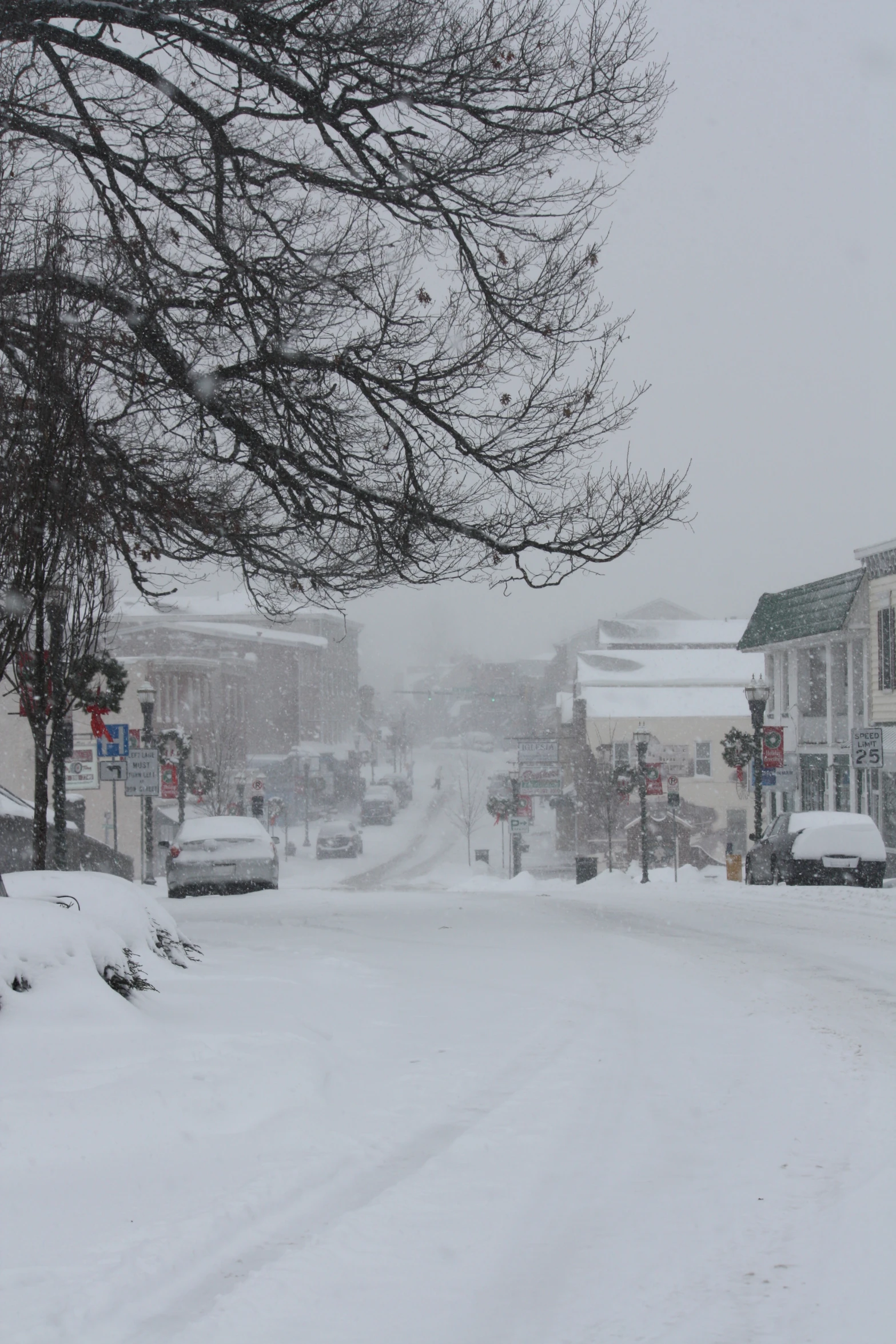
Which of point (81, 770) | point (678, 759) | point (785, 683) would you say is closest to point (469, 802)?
point (678, 759)

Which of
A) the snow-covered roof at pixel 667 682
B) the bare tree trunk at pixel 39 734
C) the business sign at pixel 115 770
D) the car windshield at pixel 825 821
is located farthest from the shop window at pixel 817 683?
the bare tree trunk at pixel 39 734

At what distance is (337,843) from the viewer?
206 feet

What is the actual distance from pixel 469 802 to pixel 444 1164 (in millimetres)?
72809

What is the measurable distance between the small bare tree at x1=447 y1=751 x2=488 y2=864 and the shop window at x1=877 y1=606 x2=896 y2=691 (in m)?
30.4

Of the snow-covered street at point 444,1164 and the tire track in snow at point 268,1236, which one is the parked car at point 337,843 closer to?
the snow-covered street at point 444,1164

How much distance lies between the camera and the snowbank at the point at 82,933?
6.01 meters

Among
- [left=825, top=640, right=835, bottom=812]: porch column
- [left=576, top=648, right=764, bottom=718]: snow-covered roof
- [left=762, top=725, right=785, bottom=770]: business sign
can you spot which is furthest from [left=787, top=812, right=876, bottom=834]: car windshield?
[left=576, top=648, right=764, bottom=718]: snow-covered roof

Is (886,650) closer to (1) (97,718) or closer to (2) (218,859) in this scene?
(2) (218,859)

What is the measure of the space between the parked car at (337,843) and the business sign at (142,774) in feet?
117

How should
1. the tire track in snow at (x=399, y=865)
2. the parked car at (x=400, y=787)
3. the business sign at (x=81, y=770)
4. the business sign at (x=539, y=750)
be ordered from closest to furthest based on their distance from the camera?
the business sign at (x=81, y=770) < the business sign at (x=539, y=750) < the tire track in snow at (x=399, y=865) < the parked car at (x=400, y=787)

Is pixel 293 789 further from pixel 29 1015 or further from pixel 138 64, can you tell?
pixel 29 1015

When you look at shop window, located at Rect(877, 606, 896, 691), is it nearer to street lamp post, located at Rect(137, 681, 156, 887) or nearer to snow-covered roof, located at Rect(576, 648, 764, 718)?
street lamp post, located at Rect(137, 681, 156, 887)

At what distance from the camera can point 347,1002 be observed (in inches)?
316

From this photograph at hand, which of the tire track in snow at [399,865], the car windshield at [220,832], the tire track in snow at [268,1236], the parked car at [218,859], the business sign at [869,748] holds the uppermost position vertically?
the business sign at [869,748]
